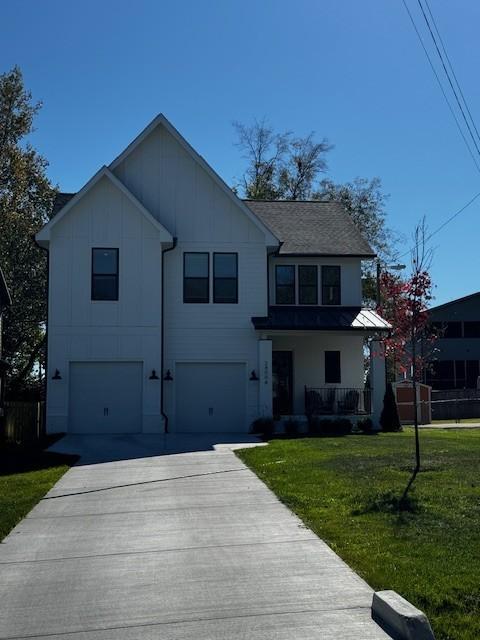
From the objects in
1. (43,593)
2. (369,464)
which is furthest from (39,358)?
(43,593)

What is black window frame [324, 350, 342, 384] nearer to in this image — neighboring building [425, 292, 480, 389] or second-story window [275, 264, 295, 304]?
second-story window [275, 264, 295, 304]

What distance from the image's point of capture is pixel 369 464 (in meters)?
13.4

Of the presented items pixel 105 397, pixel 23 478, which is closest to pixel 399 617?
pixel 23 478

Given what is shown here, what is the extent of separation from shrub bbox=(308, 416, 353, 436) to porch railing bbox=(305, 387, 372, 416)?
2.53 ft

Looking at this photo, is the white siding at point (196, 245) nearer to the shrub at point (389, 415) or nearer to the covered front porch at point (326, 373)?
the covered front porch at point (326, 373)

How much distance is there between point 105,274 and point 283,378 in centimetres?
708

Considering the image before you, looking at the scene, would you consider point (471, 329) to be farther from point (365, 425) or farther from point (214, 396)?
point (214, 396)

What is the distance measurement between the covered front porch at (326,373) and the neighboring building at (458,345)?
979 inches

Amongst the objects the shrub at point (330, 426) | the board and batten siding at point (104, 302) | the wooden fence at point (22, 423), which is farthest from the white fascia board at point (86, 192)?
the shrub at point (330, 426)

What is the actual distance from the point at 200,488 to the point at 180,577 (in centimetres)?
528

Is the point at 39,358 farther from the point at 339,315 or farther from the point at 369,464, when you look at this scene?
the point at 369,464

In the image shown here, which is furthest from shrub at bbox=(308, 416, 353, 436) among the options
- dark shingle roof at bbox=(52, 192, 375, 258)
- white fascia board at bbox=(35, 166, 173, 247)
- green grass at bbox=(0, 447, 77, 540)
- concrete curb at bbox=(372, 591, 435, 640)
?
concrete curb at bbox=(372, 591, 435, 640)

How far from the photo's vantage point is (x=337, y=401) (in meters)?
24.5

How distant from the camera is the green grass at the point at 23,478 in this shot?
9.99 meters
